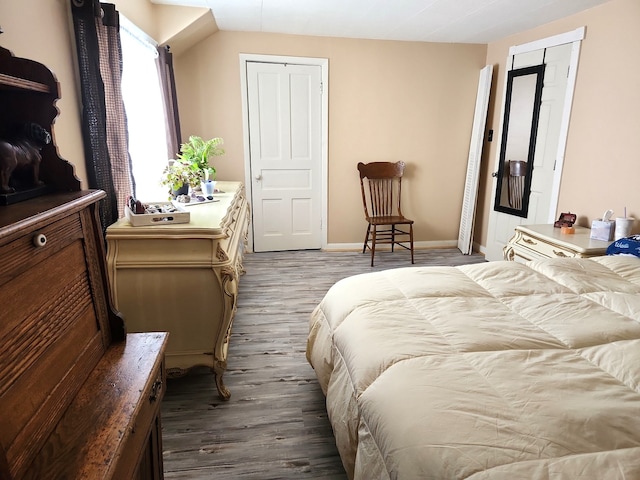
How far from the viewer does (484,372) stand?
4.11ft

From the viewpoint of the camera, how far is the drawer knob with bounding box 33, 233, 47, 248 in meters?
0.87

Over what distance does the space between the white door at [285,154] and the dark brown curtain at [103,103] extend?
88.0 inches

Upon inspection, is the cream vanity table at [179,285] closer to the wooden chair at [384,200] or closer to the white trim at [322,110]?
the white trim at [322,110]

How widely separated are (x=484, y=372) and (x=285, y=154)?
12.1 feet

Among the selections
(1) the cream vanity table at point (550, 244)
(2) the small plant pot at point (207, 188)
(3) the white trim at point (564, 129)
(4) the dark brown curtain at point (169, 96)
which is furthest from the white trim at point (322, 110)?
(3) the white trim at point (564, 129)

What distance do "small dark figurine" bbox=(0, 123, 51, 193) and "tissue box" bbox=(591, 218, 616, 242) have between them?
331cm

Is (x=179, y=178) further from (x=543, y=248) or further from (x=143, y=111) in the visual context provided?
(x=543, y=248)

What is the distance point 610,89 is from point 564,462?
3.15 metres

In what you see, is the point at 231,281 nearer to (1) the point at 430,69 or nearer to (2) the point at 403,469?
(2) the point at 403,469

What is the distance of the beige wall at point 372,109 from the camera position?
13.9 ft

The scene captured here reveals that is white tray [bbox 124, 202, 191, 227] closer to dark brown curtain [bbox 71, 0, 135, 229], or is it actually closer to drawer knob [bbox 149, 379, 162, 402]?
dark brown curtain [bbox 71, 0, 135, 229]

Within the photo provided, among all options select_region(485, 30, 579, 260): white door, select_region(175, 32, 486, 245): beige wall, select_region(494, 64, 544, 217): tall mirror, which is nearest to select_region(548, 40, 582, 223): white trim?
select_region(485, 30, 579, 260): white door

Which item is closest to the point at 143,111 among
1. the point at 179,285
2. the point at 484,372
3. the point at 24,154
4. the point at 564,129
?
the point at 179,285

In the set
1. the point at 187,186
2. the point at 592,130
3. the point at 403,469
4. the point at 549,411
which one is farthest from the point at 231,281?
the point at 592,130
